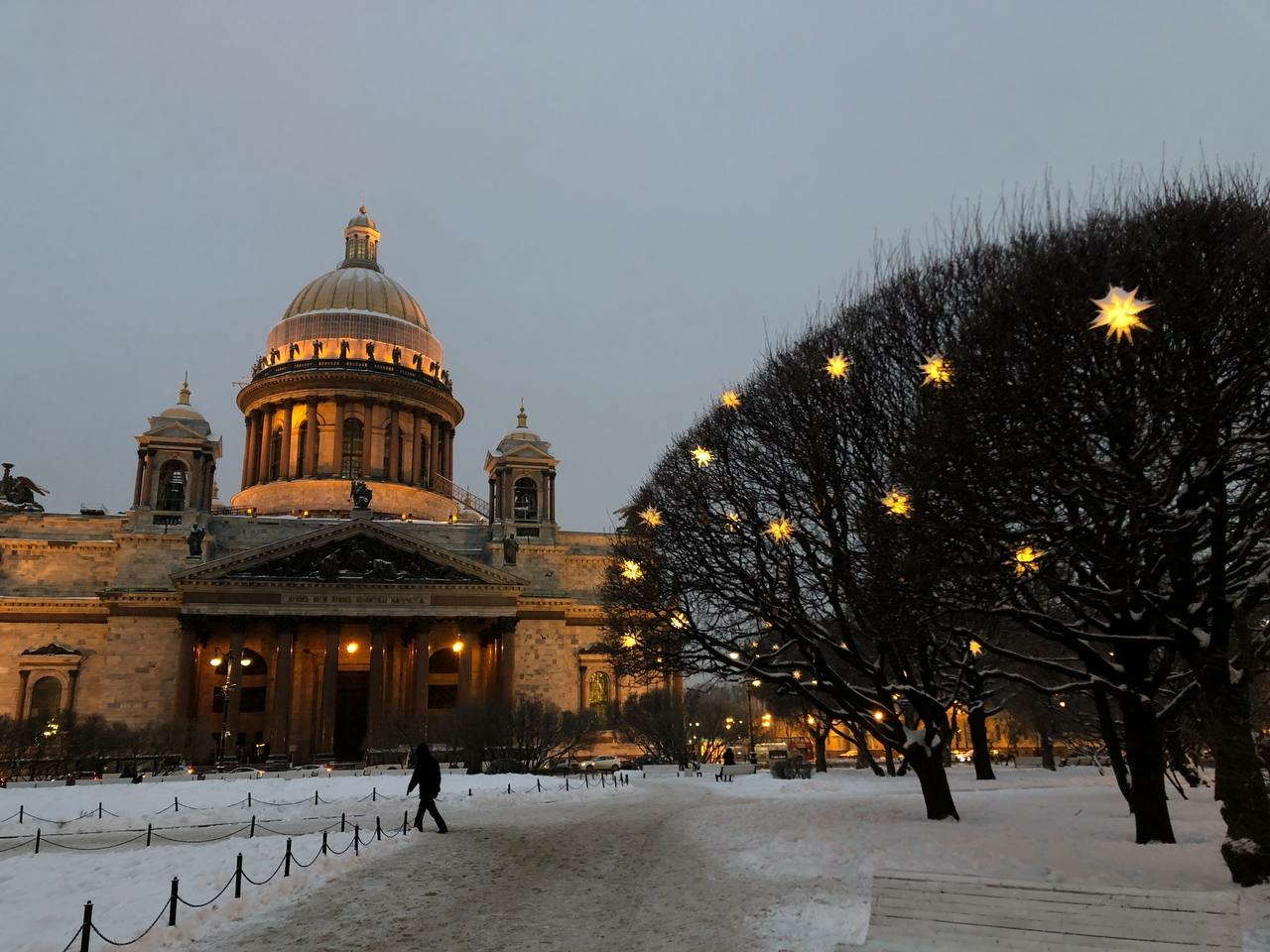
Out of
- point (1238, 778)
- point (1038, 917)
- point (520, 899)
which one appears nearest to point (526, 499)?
point (520, 899)

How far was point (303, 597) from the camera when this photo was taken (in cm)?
5325

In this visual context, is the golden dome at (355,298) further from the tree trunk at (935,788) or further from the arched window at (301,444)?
the tree trunk at (935,788)

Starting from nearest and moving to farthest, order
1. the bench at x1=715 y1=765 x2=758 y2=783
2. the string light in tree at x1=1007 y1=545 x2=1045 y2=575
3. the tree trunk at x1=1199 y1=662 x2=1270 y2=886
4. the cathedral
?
the tree trunk at x1=1199 y1=662 x2=1270 y2=886
the string light in tree at x1=1007 y1=545 x2=1045 y2=575
the bench at x1=715 y1=765 x2=758 y2=783
the cathedral

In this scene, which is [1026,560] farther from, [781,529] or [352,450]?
[352,450]

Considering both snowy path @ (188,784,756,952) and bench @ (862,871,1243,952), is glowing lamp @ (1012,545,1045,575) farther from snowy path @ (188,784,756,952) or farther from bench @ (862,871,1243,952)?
snowy path @ (188,784,756,952)

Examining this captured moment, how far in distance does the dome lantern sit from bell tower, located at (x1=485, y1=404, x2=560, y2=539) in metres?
26.3

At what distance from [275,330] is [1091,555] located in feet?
229

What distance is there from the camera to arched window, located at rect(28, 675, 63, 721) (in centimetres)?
5266

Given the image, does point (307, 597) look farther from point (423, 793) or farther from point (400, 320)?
point (423, 793)

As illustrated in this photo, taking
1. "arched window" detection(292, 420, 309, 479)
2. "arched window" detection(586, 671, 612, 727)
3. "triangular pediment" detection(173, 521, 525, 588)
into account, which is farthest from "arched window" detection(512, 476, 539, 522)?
"arched window" detection(292, 420, 309, 479)

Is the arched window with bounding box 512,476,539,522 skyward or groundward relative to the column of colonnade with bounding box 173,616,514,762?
skyward

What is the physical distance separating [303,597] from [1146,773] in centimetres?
4624

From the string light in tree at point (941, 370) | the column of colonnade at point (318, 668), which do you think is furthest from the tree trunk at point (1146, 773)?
the column of colonnade at point (318, 668)

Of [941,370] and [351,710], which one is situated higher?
[941,370]
